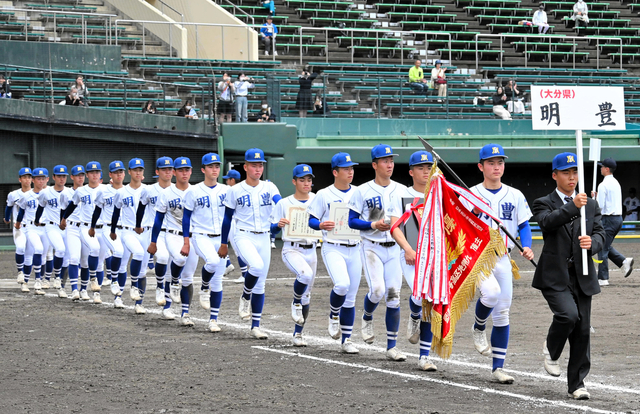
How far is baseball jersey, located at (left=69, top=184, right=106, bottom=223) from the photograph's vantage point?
15516 millimetres

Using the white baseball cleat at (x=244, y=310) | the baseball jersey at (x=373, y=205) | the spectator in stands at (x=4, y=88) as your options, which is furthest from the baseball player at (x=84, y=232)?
the spectator in stands at (x=4, y=88)

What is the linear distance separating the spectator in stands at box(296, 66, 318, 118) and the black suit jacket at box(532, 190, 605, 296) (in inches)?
764

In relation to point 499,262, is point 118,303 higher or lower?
lower

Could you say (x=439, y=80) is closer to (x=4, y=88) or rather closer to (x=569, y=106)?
(x=4, y=88)

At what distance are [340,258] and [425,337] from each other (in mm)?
1565

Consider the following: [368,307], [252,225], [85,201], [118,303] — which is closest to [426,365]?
[368,307]

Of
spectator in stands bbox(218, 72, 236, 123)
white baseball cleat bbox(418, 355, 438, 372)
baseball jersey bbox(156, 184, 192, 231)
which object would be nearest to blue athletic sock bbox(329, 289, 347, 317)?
white baseball cleat bbox(418, 355, 438, 372)

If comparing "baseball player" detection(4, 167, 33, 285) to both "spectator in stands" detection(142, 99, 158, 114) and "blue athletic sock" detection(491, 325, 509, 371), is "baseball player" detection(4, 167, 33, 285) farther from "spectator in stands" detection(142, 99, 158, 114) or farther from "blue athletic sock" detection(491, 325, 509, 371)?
"blue athletic sock" detection(491, 325, 509, 371)

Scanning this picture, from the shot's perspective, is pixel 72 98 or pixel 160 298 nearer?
pixel 160 298

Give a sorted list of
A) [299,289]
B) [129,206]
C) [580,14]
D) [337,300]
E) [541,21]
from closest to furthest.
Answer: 1. [337,300]
2. [299,289]
3. [129,206]
4. [541,21]
5. [580,14]

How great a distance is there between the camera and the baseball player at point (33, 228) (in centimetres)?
1692

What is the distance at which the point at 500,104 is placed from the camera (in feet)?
91.9

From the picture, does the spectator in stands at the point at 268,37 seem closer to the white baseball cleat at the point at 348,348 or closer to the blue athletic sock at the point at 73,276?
the blue athletic sock at the point at 73,276

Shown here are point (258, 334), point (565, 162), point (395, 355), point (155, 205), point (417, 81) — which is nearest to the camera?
point (565, 162)
